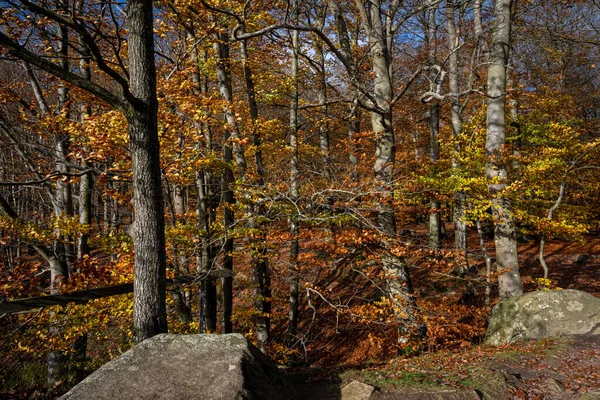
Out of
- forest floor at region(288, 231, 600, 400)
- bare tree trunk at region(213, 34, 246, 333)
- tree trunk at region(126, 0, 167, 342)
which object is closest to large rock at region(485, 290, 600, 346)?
forest floor at region(288, 231, 600, 400)

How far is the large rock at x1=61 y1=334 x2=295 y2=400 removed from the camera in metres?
3.15

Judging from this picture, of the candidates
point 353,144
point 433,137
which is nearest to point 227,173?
point 353,144

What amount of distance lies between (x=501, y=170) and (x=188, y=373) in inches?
328

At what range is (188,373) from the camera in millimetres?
3404

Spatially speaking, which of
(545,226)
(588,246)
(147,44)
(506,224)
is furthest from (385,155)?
(588,246)

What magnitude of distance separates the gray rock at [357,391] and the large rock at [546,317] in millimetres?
4487

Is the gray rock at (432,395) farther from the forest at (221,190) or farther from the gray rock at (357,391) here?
the forest at (221,190)

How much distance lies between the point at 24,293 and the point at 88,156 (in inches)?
114

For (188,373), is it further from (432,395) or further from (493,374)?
(493,374)

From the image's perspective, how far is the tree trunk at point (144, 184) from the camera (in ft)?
15.0

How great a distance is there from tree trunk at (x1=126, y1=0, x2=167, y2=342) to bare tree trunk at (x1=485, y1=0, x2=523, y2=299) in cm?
746

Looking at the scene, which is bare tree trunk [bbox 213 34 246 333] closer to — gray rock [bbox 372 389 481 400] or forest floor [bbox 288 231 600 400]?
forest floor [bbox 288 231 600 400]

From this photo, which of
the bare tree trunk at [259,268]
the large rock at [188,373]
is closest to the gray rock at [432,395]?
the large rock at [188,373]

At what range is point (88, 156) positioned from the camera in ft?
23.0
